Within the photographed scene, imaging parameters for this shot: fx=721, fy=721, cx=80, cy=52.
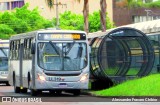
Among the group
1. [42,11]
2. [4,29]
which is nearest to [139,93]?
[4,29]

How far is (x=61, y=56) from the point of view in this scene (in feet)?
107

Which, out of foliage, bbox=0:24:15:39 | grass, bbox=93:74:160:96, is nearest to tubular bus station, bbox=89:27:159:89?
grass, bbox=93:74:160:96

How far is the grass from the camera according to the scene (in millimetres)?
29594

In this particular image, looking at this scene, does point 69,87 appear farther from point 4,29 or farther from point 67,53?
point 4,29

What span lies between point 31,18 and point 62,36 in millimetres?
73680

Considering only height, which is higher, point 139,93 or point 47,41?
point 47,41

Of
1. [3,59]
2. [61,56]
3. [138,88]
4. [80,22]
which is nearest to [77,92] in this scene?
[61,56]

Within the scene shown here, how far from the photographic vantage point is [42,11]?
118375 mm

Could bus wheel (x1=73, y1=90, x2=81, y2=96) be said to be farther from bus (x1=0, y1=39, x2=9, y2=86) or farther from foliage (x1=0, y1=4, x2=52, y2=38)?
foliage (x1=0, y1=4, x2=52, y2=38)

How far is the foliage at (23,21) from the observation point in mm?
104875

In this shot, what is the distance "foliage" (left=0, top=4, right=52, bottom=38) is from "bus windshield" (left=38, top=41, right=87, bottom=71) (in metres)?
72.1

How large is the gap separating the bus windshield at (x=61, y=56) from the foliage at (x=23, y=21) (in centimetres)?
7210

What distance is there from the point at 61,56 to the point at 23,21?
240 feet

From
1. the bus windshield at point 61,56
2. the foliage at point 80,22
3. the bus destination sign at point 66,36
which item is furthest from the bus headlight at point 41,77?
the foliage at point 80,22
